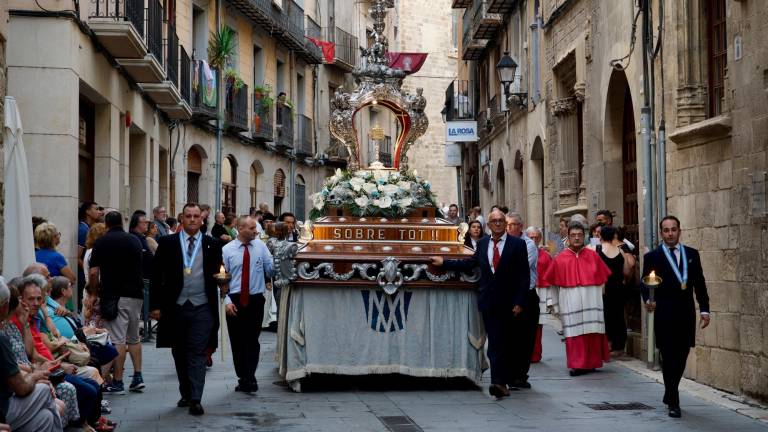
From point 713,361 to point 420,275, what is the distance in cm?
306

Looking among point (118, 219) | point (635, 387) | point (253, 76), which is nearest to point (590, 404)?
point (635, 387)

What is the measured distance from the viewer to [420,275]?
11086 mm

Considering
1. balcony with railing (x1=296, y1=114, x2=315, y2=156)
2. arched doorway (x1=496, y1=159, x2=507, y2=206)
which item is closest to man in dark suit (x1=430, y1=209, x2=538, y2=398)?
arched doorway (x1=496, y1=159, x2=507, y2=206)

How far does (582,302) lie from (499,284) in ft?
8.53

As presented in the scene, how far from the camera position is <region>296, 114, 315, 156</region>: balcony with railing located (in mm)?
36000

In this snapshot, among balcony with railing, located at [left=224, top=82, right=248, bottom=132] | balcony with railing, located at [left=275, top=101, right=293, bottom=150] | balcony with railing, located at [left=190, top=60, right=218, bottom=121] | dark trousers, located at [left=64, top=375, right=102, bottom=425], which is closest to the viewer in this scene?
dark trousers, located at [left=64, top=375, right=102, bottom=425]

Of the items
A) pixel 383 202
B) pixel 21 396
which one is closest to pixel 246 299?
pixel 383 202

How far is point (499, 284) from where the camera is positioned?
10797 millimetres

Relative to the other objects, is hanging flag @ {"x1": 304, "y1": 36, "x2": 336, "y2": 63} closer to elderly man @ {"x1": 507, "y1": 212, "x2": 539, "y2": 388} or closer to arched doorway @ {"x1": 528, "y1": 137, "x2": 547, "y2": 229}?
arched doorway @ {"x1": 528, "y1": 137, "x2": 547, "y2": 229}

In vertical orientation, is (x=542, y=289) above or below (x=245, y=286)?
below

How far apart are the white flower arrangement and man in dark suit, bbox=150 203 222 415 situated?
205cm

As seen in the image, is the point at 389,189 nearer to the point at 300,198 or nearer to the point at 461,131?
the point at 461,131

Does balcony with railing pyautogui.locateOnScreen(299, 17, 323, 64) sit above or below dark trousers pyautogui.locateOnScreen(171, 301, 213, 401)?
above

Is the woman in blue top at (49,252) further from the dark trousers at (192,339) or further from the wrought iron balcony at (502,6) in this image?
the wrought iron balcony at (502,6)
